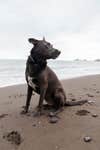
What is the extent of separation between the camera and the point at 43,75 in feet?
14.8

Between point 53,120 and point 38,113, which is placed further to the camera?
point 38,113

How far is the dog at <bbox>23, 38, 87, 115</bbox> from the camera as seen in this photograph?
439 cm

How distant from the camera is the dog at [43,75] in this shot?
14.4 feet

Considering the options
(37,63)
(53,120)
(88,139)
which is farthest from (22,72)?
(88,139)

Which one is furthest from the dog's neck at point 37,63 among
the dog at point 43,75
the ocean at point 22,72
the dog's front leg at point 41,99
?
the ocean at point 22,72

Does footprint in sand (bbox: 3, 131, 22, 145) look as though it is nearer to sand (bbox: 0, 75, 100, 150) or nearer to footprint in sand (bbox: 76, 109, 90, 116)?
sand (bbox: 0, 75, 100, 150)

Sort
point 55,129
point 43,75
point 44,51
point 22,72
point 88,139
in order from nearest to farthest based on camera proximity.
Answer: point 88,139, point 55,129, point 44,51, point 43,75, point 22,72

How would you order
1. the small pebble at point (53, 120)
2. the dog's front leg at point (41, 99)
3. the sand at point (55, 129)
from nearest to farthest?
1. the sand at point (55, 129)
2. the small pebble at point (53, 120)
3. the dog's front leg at point (41, 99)

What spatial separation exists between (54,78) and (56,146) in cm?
172

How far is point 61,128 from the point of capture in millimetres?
3965

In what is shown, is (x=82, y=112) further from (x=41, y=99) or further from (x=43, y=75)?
(x=43, y=75)

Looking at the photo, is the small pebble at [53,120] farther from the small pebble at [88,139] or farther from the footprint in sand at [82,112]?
the small pebble at [88,139]

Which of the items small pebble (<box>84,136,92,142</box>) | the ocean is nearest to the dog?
small pebble (<box>84,136,92,142</box>)

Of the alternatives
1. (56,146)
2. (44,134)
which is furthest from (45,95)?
(56,146)
